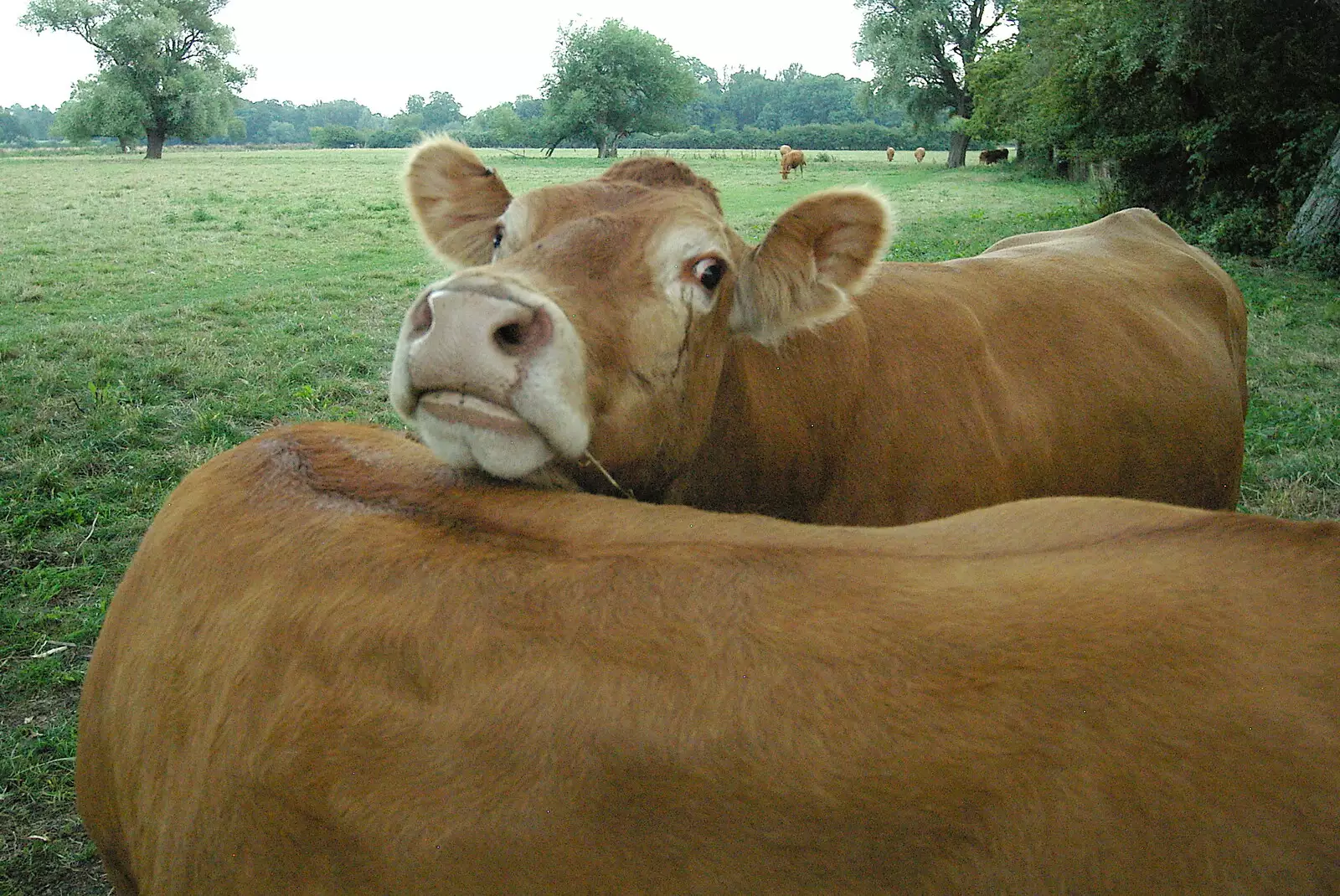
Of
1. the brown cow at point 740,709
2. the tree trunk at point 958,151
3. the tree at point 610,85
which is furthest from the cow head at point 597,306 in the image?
the tree at point 610,85

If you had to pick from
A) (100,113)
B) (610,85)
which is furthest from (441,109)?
(100,113)

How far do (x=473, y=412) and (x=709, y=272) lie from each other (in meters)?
1.09

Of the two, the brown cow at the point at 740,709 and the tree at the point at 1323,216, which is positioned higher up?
the tree at the point at 1323,216

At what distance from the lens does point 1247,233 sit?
49.1 feet

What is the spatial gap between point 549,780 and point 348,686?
0.38 metres

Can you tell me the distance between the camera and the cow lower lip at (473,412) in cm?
227

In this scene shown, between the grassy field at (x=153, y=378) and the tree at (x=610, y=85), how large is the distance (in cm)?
4260

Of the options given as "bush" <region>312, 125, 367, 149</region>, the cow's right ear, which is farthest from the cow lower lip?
"bush" <region>312, 125, 367, 149</region>

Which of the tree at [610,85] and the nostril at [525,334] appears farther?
the tree at [610,85]

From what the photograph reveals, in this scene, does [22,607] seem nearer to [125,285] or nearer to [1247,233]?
[125,285]

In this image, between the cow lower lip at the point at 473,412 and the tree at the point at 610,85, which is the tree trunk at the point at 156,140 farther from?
the cow lower lip at the point at 473,412

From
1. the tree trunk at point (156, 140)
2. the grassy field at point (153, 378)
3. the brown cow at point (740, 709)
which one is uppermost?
the tree trunk at point (156, 140)

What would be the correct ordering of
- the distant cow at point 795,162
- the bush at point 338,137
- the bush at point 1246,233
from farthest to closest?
the bush at point 338,137 < the distant cow at point 795,162 < the bush at point 1246,233

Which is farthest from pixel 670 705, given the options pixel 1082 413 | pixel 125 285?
pixel 125 285
